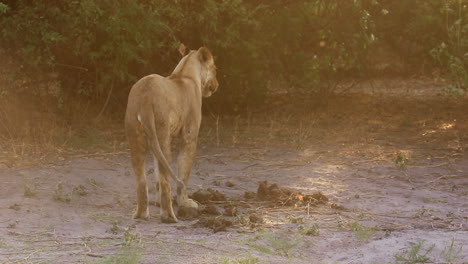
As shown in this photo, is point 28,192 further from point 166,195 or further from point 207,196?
point 207,196

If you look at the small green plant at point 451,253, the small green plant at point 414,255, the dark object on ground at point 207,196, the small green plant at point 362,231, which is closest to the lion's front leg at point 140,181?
the dark object on ground at point 207,196

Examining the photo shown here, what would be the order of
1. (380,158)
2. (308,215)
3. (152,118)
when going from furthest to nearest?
1. (380,158)
2. (308,215)
3. (152,118)

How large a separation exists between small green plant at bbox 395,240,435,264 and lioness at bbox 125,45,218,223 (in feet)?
5.77

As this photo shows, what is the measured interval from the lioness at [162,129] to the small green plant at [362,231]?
4.38ft

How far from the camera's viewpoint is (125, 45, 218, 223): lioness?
20.7 feet

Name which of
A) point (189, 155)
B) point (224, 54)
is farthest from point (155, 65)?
point (189, 155)

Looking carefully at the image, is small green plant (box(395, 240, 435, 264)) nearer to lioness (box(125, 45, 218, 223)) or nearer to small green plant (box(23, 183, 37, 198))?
lioness (box(125, 45, 218, 223))

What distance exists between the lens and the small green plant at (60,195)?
6.97 metres

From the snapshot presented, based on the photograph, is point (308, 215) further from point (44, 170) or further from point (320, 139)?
point (320, 139)

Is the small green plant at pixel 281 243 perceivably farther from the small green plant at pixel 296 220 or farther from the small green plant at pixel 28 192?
the small green plant at pixel 28 192

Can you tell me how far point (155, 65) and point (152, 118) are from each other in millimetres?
5869

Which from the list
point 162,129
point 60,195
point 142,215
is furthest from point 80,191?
point 162,129

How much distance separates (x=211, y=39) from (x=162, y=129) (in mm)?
5358

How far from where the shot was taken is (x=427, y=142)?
1073 centimetres
